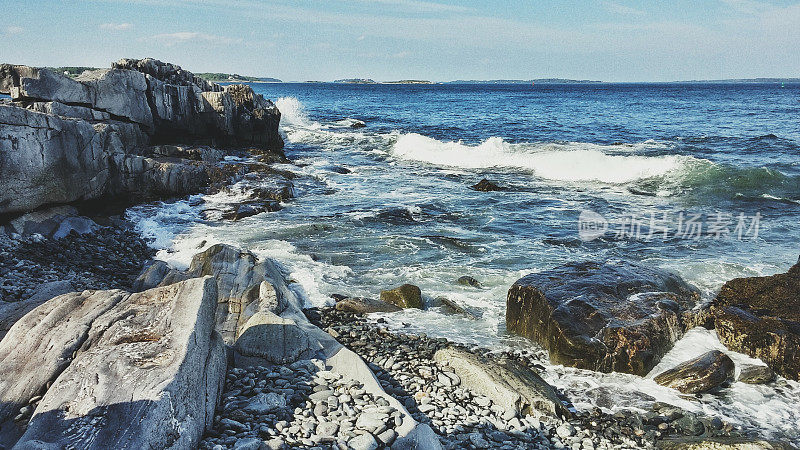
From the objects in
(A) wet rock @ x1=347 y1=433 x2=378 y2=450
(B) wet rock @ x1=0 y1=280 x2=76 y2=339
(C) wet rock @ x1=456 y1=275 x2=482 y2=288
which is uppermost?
(B) wet rock @ x1=0 y1=280 x2=76 y2=339

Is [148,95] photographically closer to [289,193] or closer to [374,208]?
[289,193]

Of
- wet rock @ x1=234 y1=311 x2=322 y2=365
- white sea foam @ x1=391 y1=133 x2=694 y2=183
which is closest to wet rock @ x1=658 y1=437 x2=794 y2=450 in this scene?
wet rock @ x1=234 y1=311 x2=322 y2=365

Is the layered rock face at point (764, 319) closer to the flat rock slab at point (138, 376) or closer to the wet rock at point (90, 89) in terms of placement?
the flat rock slab at point (138, 376)

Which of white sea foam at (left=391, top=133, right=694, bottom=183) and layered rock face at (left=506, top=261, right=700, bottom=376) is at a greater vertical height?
white sea foam at (left=391, top=133, right=694, bottom=183)

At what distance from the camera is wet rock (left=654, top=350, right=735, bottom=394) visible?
26.5 ft

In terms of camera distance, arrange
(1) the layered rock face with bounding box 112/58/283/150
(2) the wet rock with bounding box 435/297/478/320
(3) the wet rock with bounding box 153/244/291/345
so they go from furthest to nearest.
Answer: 1. (1) the layered rock face with bounding box 112/58/283/150
2. (2) the wet rock with bounding box 435/297/478/320
3. (3) the wet rock with bounding box 153/244/291/345

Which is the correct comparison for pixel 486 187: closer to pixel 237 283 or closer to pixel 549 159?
pixel 549 159

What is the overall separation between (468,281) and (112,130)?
13.7 m

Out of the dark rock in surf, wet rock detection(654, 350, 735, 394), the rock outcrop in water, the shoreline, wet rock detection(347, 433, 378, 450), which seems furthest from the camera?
the dark rock in surf

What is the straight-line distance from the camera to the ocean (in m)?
10.1

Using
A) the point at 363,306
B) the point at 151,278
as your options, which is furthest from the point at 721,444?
the point at 151,278

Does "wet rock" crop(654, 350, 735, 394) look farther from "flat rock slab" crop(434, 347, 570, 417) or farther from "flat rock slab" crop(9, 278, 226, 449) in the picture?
"flat rock slab" crop(9, 278, 226, 449)

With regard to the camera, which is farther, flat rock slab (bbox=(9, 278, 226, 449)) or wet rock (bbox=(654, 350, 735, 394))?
wet rock (bbox=(654, 350, 735, 394))

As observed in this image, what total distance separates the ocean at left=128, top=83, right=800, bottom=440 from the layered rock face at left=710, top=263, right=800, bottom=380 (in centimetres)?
30
